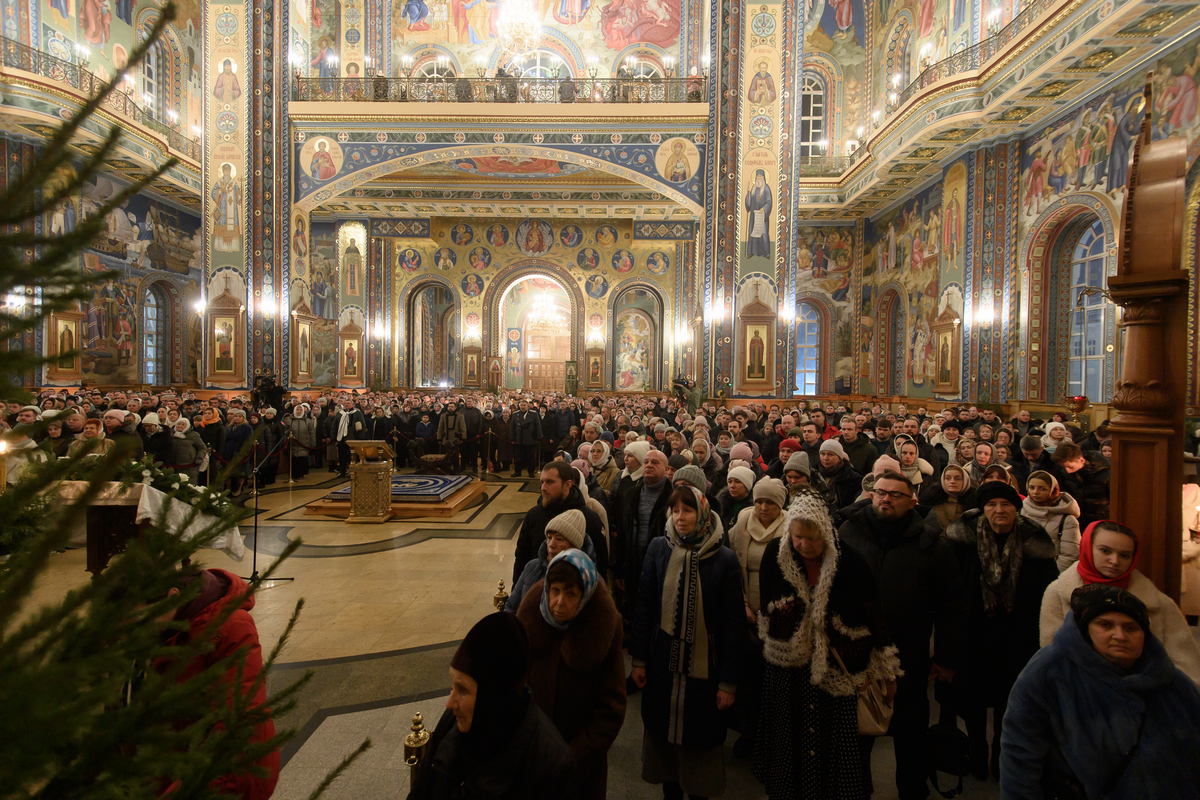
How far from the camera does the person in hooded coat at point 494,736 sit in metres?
1.79

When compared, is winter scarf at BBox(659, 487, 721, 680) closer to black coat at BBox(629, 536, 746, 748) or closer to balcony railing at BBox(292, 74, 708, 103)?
black coat at BBox(629, 536, 746, 748)

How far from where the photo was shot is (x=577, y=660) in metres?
2.39

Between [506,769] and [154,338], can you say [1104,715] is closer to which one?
[506,769]

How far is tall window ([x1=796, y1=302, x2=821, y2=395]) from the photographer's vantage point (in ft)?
77.2

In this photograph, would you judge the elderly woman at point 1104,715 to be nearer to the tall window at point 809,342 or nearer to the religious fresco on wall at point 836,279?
the tall window at point 809,342

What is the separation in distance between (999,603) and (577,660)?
2.45 metres

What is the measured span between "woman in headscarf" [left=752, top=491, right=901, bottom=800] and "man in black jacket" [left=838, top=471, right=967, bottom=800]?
418 millimetres

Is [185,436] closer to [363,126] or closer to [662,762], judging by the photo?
[662,762]

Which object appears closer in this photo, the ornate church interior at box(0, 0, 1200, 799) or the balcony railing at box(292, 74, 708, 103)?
the ornate church interior at box(0, 0, 1200, 799)

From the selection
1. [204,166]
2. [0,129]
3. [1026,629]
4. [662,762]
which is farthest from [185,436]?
[0,129]

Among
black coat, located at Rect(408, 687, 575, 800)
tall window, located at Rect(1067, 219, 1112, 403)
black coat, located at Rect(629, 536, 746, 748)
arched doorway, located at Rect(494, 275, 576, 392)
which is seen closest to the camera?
black coat, located at Rect(408, 687, 575, 800)

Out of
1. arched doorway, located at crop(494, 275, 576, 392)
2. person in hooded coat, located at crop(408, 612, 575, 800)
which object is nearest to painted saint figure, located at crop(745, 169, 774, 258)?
person in hooded coat, located at crop(408, 612, 575, 800)

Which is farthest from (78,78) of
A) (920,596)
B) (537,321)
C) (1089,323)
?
(1089,323)

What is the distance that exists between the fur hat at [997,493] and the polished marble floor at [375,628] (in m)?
1.54
